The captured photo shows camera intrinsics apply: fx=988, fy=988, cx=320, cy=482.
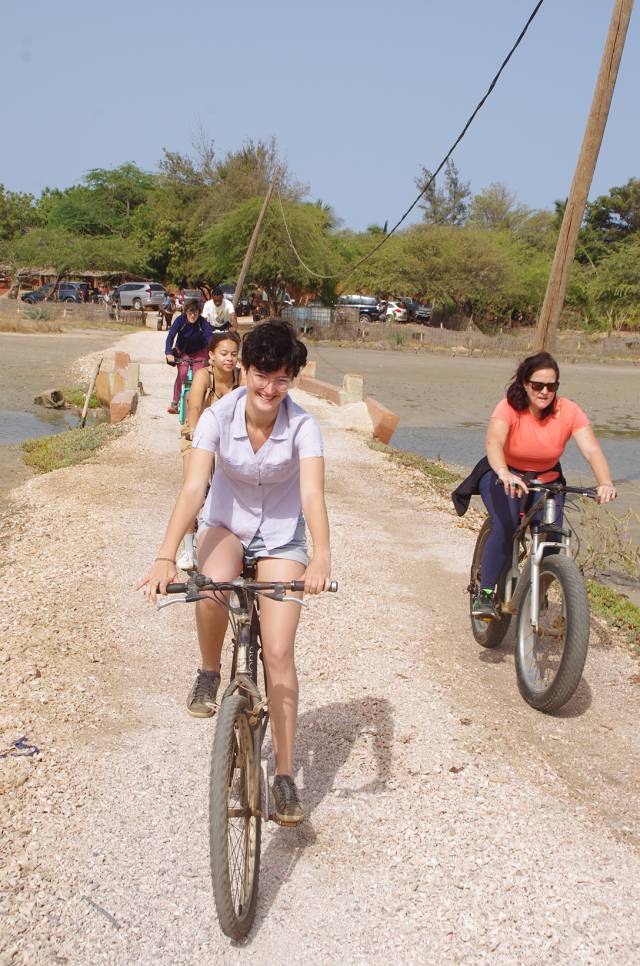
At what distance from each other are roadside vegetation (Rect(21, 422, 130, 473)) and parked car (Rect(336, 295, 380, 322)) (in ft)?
140

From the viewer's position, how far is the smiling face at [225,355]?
7180mm

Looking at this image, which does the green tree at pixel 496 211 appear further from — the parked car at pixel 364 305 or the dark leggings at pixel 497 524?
the dark leggings at pixel 497 524

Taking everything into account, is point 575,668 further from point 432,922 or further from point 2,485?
point 2,485

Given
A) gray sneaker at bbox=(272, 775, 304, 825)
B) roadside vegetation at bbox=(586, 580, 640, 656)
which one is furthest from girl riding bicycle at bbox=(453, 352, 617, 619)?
gray sneaker at bbox=(272, 775, 304, 825)

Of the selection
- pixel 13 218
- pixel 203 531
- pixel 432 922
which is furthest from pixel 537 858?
pixel 13 218

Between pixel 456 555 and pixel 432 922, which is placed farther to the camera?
pixel 456 555

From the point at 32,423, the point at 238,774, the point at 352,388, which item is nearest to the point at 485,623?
the point at 238,774

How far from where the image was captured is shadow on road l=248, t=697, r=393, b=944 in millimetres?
3664

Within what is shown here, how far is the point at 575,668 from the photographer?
192 inches

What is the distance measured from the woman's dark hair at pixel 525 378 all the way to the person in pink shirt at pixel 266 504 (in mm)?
2125

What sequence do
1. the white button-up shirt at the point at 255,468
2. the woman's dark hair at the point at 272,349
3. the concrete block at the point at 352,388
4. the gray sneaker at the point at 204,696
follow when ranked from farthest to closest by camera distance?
the concrete block at the point at 352,388
the gray sneaker at the point at 204,696
the white button-up shirt at the point at 255,468
the woman's dark hair at the point at 272,349

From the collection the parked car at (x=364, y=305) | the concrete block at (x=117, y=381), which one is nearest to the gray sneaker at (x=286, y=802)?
the concrete block at (x=117, y=381)

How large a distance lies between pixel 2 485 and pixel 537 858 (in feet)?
32.1

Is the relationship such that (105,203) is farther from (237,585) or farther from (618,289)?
(237,585)
